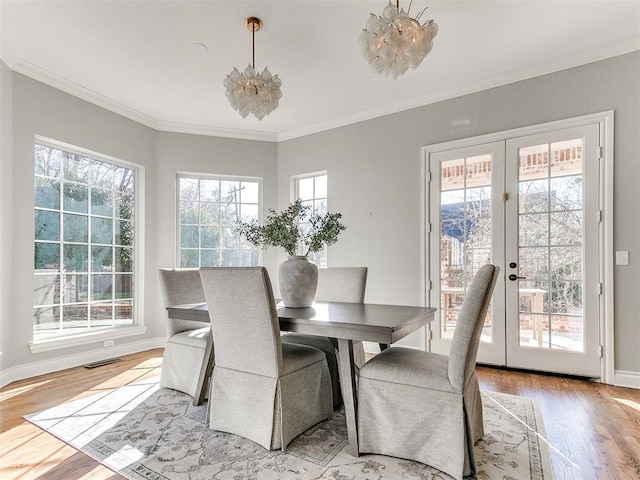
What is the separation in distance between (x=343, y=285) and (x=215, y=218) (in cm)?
258

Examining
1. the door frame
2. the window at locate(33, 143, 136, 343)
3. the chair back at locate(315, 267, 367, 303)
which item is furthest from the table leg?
the window at locate(33, 143, 136, 343)

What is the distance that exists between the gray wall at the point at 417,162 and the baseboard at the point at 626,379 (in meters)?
0.05

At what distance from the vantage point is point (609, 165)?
2.97 m

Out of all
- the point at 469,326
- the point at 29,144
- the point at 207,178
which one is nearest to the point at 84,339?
the point at 29,144

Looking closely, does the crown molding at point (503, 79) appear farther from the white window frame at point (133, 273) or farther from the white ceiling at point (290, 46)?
the white window frame at point (133, 273)

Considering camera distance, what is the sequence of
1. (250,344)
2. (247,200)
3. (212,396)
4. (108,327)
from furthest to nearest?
(247,200) → (108,327) → (212,396) → (250,344)

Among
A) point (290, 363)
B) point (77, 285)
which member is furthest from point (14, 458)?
point (77, 285)

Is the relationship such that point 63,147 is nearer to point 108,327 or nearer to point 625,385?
point 108,327

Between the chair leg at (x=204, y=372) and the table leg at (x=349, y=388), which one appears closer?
the table leg at (x=349, y=388)

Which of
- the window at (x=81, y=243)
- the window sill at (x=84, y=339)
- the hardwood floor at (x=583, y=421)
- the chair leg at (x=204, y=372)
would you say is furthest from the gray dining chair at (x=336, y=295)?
the window at (x=81, y=243)

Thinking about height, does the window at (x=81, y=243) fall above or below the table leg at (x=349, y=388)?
above

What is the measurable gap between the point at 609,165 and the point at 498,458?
2.51 metres

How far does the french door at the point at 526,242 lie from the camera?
3.07 metres

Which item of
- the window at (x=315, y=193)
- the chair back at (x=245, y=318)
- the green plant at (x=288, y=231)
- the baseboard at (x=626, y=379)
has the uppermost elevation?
the window at (x=315, y=193)
